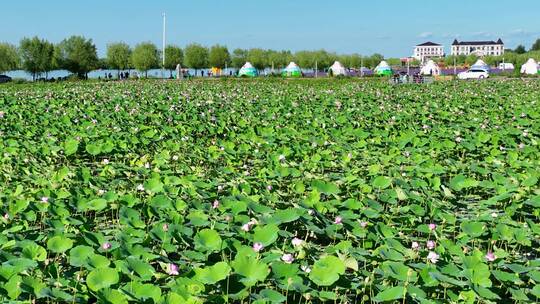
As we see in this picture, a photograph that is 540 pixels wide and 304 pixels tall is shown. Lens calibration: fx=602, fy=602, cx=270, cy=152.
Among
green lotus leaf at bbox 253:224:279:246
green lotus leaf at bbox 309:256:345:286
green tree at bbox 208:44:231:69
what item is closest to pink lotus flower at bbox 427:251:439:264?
green lotus leaf at bbox 309:256:345:286

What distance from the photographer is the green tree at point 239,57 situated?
73.4 meters

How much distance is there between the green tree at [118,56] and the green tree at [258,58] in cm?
1583

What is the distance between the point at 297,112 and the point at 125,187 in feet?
21.2

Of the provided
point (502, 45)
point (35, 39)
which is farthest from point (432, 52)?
point (35, 39)

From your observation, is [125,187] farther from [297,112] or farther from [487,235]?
[297,112]

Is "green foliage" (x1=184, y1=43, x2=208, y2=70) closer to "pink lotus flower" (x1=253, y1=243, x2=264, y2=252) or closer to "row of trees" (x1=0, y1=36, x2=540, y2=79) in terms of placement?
"row of trees" (x1=0, y1=36, x2=540, y2=79)

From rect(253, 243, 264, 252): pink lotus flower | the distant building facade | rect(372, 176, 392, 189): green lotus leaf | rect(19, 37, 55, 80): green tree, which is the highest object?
the distant building facade

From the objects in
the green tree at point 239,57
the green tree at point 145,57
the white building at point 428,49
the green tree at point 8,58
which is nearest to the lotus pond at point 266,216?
the green tree at point 8,58

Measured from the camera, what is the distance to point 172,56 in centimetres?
6406

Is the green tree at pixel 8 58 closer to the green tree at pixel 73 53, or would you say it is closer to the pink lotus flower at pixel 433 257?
the green tree at pixel 73 53

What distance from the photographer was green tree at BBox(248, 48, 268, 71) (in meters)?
71.9

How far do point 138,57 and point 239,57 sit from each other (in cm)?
1680

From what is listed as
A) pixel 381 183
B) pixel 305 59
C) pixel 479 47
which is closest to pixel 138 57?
pixel 305 59

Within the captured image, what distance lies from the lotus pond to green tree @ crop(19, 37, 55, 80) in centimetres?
4287
